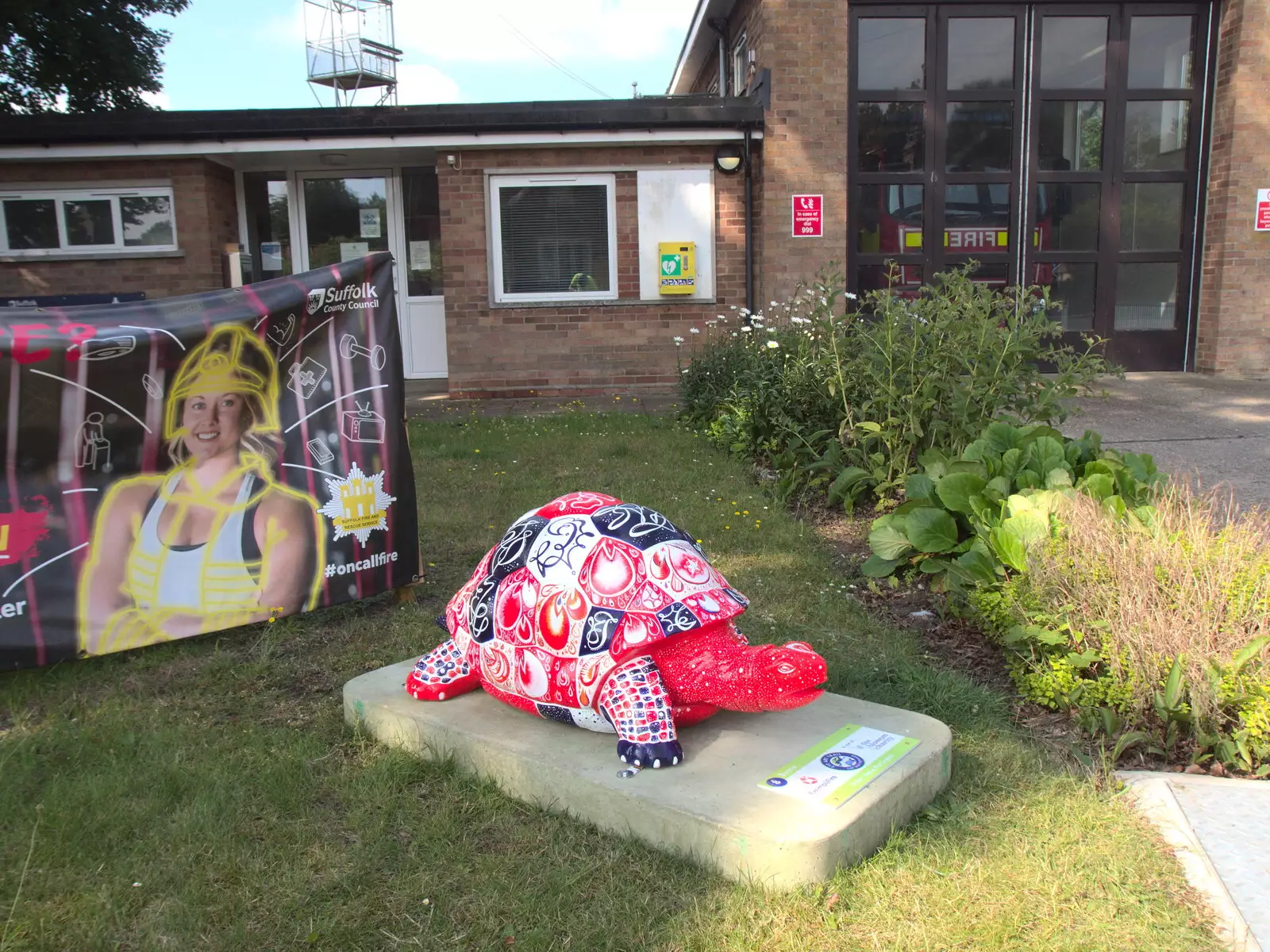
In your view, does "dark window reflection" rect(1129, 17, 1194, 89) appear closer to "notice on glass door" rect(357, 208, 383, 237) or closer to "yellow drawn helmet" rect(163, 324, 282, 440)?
"notice on glass door" rect(357, 208, 383, 237)

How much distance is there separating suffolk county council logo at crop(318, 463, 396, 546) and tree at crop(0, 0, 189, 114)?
781 inches

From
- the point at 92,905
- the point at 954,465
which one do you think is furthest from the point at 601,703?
the point at 954,465

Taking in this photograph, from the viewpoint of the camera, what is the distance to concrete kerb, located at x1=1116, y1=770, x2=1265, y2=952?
2.22 metres

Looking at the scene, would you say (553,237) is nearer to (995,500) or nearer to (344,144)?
(344,144)

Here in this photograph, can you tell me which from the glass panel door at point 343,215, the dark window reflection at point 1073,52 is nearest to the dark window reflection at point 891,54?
the dark window reflection at point 1073,52

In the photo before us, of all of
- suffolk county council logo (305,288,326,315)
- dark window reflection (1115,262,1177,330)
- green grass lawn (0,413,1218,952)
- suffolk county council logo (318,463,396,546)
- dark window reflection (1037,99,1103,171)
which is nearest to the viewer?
green grass lawn (0,413,1218,952)

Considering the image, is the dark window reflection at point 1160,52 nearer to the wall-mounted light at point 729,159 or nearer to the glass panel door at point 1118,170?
the glass panel door at point 1118,170

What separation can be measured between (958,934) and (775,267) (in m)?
9.86

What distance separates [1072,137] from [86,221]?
12034 mm

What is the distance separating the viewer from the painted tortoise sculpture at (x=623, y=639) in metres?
2.79

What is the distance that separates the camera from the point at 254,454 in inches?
164

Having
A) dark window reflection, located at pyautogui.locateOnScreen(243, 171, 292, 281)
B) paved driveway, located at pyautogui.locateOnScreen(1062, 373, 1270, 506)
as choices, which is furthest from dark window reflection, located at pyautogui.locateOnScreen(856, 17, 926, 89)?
dark window reflection, located at pyautogui.locateOnScreen(243, 171, 292, 281)

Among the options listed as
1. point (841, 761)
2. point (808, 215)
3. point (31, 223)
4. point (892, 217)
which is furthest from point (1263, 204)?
point (31, 223)

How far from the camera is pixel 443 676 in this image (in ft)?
11.0
